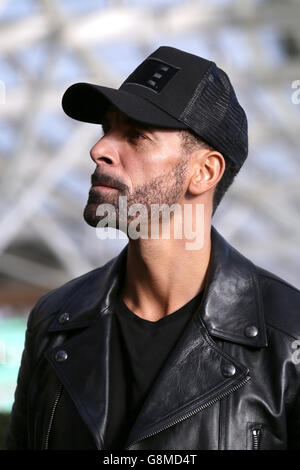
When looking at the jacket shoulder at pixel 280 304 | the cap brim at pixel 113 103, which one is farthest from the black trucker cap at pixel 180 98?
the jacket shoulder at pixel 280 304

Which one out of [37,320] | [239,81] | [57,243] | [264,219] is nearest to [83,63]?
[239,81]

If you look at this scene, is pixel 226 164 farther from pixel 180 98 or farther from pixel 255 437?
pixel 255 437

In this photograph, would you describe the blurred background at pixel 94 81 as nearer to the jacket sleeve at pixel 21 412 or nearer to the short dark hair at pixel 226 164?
the jacket sleeve at pixel 21 412

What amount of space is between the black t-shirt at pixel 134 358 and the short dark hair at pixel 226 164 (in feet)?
1.44

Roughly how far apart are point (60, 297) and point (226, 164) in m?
0.86

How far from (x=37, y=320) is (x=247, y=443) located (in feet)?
3.31

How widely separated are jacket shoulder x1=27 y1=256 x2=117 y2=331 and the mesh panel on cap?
0.67 m

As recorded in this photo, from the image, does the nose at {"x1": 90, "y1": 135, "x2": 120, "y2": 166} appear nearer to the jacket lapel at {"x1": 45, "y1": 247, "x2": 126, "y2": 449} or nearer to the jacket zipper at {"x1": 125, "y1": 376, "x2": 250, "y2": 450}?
the jacket lapel at {"x1": 45, "y1": 247, "x2": 126, "y2": 449}

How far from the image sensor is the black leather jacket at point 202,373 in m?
2.51

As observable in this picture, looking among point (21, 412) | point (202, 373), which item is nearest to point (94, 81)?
point (21, 412)

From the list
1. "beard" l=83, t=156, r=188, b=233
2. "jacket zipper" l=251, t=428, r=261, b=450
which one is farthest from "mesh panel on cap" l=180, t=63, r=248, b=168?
"jacket zipper" l=251, t=428, r=261, b=450

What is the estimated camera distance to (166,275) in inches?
112

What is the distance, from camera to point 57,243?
25000 millimetres

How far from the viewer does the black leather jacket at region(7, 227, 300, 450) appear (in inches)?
98.8
